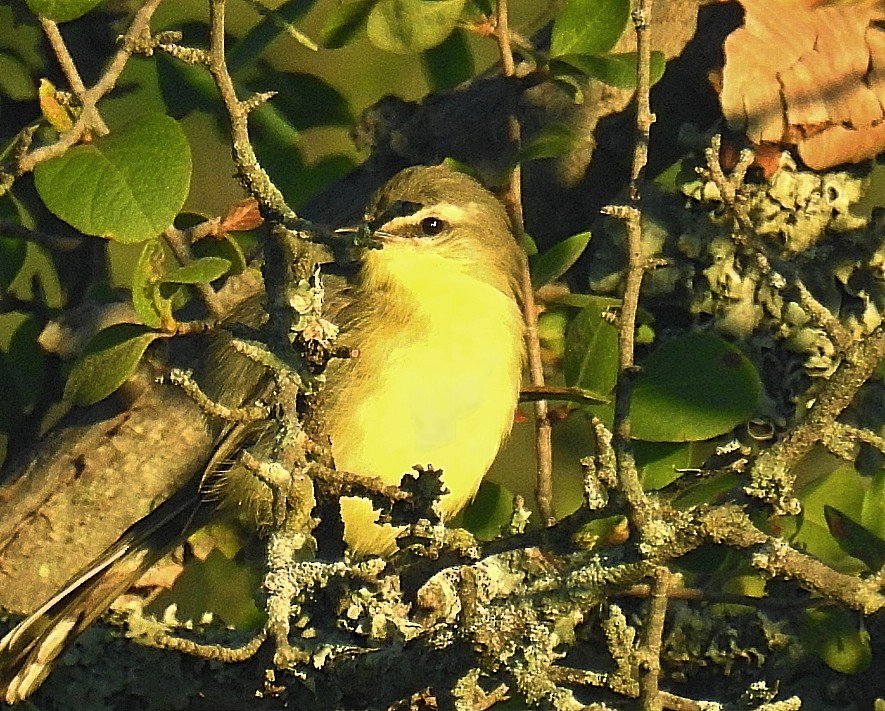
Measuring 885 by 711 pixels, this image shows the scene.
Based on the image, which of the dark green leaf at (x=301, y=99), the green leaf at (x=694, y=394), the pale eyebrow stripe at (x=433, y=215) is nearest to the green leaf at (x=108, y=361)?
the dark green leaf at (x=301, y=99)

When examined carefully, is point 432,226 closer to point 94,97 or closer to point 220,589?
point 220,589

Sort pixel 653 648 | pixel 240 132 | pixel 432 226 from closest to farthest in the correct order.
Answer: pixel 240 132, pixel 653 648, pixel 432 226

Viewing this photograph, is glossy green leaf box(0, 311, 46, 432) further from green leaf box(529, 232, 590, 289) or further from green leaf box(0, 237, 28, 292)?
green leaf box(529, 232, 590, 289)

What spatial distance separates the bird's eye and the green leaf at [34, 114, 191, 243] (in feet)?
3.77

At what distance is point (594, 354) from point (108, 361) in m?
0.86

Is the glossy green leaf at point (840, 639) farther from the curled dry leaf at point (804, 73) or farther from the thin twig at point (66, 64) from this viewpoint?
the thin twig at point (66, 64)

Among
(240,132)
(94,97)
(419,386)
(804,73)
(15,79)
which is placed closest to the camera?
(240,132)

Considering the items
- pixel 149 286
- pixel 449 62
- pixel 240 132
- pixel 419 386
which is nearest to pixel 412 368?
pixel 419 386

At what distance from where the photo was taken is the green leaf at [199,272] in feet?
7.95

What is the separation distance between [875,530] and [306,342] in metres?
1.19

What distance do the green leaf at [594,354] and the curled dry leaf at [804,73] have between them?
1.68ft

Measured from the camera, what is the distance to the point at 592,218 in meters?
3.31

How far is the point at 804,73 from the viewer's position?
9.83 feet

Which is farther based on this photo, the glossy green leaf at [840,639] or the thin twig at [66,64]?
the glossy green leaf at [840,639]
